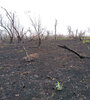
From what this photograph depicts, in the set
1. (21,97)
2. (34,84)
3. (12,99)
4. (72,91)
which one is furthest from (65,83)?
(12,99)

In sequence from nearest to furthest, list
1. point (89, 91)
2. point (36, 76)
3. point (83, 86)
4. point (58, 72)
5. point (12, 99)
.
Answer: point (12, 99) < point (89, 91) < point (83, 86) < point (36, 76) < point (58, 72)

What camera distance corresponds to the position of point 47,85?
2855mm

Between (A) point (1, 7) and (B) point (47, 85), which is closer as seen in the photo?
(B) point (47, 85)

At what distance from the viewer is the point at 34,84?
115 inches

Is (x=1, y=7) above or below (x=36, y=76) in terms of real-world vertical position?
above

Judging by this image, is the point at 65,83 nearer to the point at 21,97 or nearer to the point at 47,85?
the point at 47,85

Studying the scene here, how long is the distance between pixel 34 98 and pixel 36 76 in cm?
114

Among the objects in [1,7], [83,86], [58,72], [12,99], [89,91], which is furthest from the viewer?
[1,7]

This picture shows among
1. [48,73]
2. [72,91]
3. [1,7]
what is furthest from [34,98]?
[1,7]

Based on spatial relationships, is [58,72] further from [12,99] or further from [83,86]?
[12,99]

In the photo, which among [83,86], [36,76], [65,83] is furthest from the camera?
[36,76]

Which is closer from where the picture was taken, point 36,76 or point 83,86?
point 83,86

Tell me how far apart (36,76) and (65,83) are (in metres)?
0.97

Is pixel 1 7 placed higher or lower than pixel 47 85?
higher
